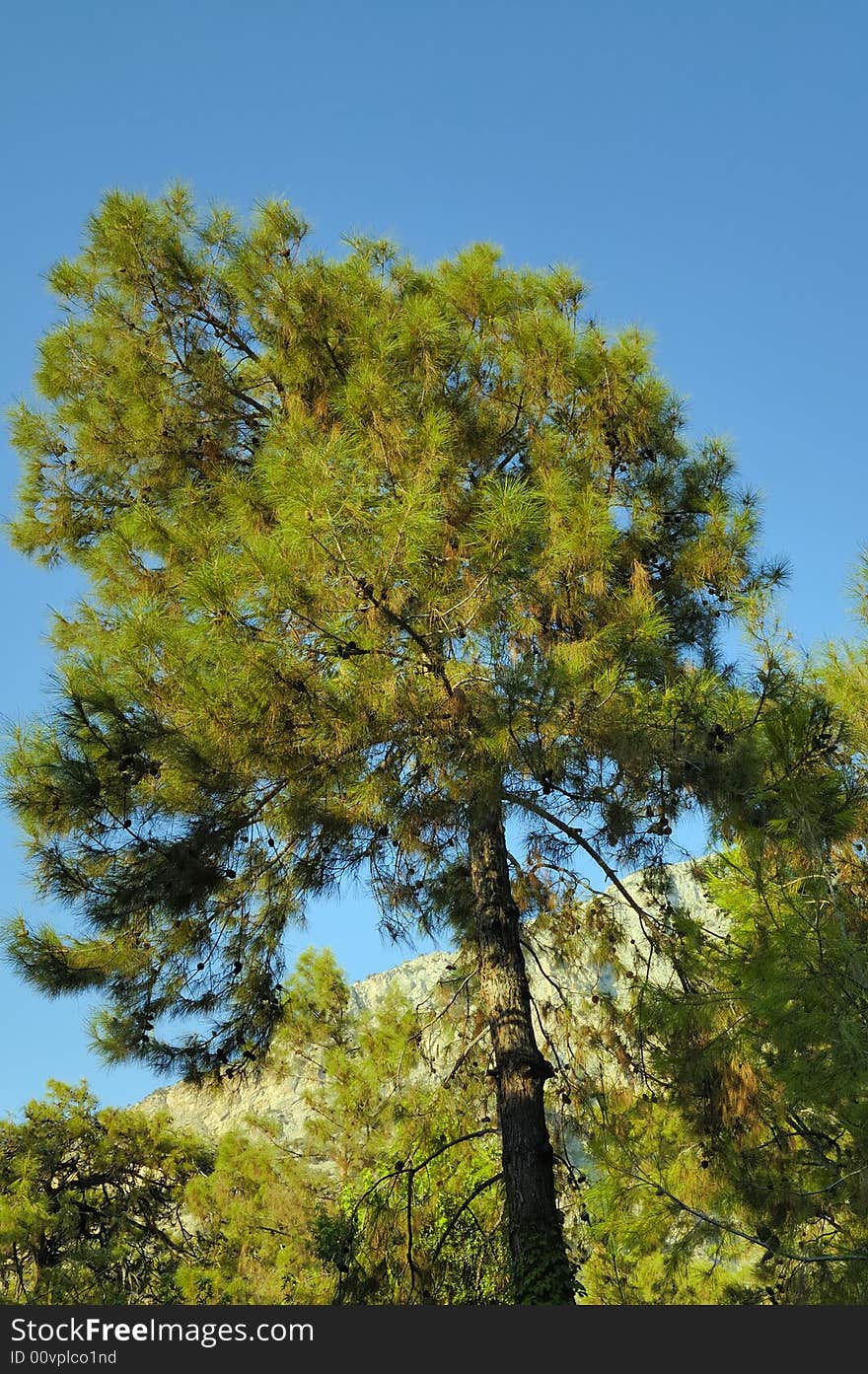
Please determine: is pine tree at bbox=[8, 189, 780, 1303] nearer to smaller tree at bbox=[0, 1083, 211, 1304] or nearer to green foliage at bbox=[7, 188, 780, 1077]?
green foliage at bbox=[7, 188, 780, 1077]

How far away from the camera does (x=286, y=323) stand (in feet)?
22.4

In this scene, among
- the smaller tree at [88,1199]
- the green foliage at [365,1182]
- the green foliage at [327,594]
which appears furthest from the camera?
the smaller tree at [88,1199]

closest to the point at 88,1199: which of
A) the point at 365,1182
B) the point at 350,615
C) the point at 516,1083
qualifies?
the point at 365,1182

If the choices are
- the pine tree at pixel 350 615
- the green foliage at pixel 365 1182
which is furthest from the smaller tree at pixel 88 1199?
the pine tree at pixel 350 615

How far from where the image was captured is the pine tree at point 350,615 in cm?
455

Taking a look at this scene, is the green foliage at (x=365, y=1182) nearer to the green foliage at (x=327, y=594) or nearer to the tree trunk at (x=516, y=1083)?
the tree trunk at (x=516, y=1083)

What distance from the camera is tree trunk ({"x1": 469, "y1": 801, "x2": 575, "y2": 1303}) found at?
509cm

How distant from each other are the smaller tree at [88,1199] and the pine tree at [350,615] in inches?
215

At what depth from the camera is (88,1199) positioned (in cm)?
1078

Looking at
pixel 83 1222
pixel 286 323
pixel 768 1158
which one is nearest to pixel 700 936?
pixel 768 1158

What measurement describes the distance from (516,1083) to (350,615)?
283 cm

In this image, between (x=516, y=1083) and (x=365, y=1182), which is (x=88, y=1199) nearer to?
(x=365, y=1182)

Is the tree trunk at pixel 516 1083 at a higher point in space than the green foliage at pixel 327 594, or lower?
lower

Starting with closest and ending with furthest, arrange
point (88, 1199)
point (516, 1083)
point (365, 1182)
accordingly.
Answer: point (516, 1083) < point (88, 1199) < point (365, 1182)
